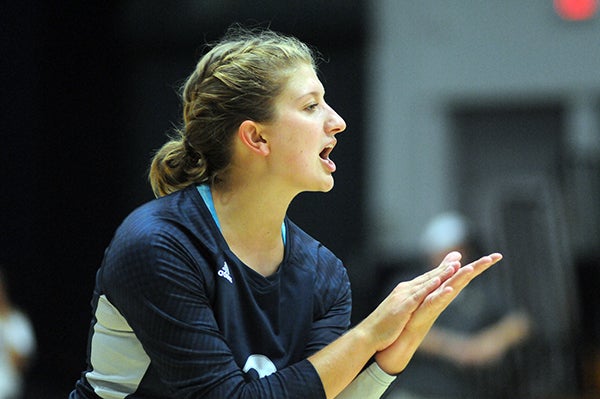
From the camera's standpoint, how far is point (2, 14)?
8.29 meters

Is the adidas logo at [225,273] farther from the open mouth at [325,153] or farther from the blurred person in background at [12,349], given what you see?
the blurred person in background at [12,349]

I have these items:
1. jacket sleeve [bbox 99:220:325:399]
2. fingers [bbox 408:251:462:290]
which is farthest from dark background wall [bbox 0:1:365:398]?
jacket sleeve [bbox 99:220:325:399]

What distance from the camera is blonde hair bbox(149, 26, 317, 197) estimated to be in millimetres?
2191

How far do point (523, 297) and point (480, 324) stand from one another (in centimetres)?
95

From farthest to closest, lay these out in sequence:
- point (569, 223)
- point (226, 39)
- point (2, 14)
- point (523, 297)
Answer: point (2, 14) → point (569, 223) → point (523, 297) → point (226, 39)

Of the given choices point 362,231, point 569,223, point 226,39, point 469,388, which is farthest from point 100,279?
point 362,231

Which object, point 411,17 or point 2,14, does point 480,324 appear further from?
point 2,14

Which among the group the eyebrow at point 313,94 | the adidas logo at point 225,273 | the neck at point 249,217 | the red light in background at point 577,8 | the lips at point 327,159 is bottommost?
the adidas logo at point 225,273

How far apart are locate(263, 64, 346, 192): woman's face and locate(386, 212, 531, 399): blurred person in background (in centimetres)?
332

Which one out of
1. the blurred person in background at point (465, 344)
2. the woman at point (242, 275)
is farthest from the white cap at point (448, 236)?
the woman at point (242, 275)

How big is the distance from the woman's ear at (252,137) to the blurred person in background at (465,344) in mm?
3367

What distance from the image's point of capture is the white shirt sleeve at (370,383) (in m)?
2.16

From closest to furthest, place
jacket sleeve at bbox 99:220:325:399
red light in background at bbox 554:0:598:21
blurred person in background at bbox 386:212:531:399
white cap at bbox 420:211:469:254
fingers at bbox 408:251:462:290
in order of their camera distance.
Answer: jacket sleeve at bbox 99:220:325:399
fingers at bbox 408:251:462:290
blurred person in background at bbox 386:212:531:399
white cap at bbox 420:211:469:254
red light in background at bbox 554:0:598:21

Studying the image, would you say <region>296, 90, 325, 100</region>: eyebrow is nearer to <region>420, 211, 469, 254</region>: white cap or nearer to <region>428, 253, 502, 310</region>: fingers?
<region>428, 253, 502, 310</region>: fingers
